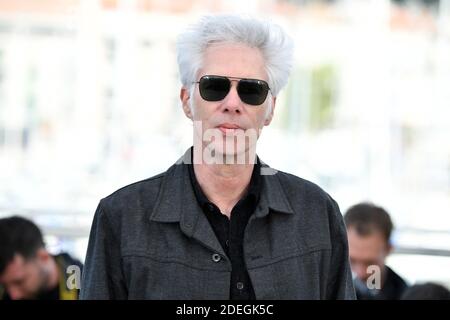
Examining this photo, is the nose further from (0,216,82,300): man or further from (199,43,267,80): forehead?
(0,216,82,300): man

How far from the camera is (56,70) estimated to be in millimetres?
7988

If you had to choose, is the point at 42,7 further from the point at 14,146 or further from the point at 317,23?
the point at 317,23

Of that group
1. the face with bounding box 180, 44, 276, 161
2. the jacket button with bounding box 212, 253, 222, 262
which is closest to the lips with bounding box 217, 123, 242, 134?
the face with bounding box 180, 44, 276, 161

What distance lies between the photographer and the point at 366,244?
126 inches

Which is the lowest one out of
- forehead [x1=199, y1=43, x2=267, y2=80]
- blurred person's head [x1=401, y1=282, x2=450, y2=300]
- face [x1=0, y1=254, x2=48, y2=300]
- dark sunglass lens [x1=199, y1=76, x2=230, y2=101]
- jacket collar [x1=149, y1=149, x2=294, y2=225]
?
face [x1=0, y1=254, x2=48, y2=300]

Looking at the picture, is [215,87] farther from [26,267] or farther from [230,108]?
[26,267]

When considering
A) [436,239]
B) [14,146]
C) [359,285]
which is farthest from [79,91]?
[359,285]

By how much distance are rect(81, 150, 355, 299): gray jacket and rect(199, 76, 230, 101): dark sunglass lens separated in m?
0.19

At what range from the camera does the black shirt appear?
5.21ft

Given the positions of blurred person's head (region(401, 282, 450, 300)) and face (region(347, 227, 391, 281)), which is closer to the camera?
blurred person's head (region(401, 282, 450, 300))

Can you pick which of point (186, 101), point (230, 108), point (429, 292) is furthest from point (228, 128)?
point (429, 292)

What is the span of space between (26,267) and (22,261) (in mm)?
35
